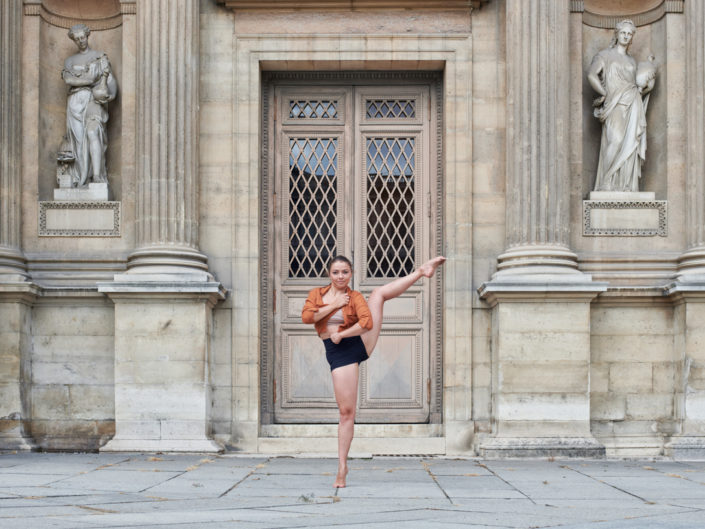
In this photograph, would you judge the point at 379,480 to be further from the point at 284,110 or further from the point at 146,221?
the point at 284,110

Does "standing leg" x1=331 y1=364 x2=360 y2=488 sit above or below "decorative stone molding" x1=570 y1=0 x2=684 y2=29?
below

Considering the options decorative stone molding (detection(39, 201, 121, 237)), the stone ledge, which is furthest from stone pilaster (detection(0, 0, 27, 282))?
the stone ledge

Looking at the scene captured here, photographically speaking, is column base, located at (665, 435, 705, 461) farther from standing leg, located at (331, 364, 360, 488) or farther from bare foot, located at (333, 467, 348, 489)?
standing leg, located at (331, 364, 360, 488)

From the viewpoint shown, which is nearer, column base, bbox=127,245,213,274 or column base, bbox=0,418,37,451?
column base, bbox=0,418,37,451

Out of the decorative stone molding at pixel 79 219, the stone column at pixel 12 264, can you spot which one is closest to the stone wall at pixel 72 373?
the stone column at pixel 12 264

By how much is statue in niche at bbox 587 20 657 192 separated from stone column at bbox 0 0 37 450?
7.40 meters

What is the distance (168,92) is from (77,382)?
3.82 meters

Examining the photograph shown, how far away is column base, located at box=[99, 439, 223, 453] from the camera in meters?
13.6

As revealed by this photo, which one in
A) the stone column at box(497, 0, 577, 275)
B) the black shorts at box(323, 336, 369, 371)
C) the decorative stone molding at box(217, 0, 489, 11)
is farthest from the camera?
the decorative stone molding at box(217, 0, 489, 11)

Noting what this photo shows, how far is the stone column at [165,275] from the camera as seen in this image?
1384 cm

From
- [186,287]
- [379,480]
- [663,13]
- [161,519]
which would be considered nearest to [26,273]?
[186,287]

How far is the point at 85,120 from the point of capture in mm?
14977

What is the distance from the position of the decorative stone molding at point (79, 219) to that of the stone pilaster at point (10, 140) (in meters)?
0.36

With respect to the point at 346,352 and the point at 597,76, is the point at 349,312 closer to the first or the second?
the point at 346,352
